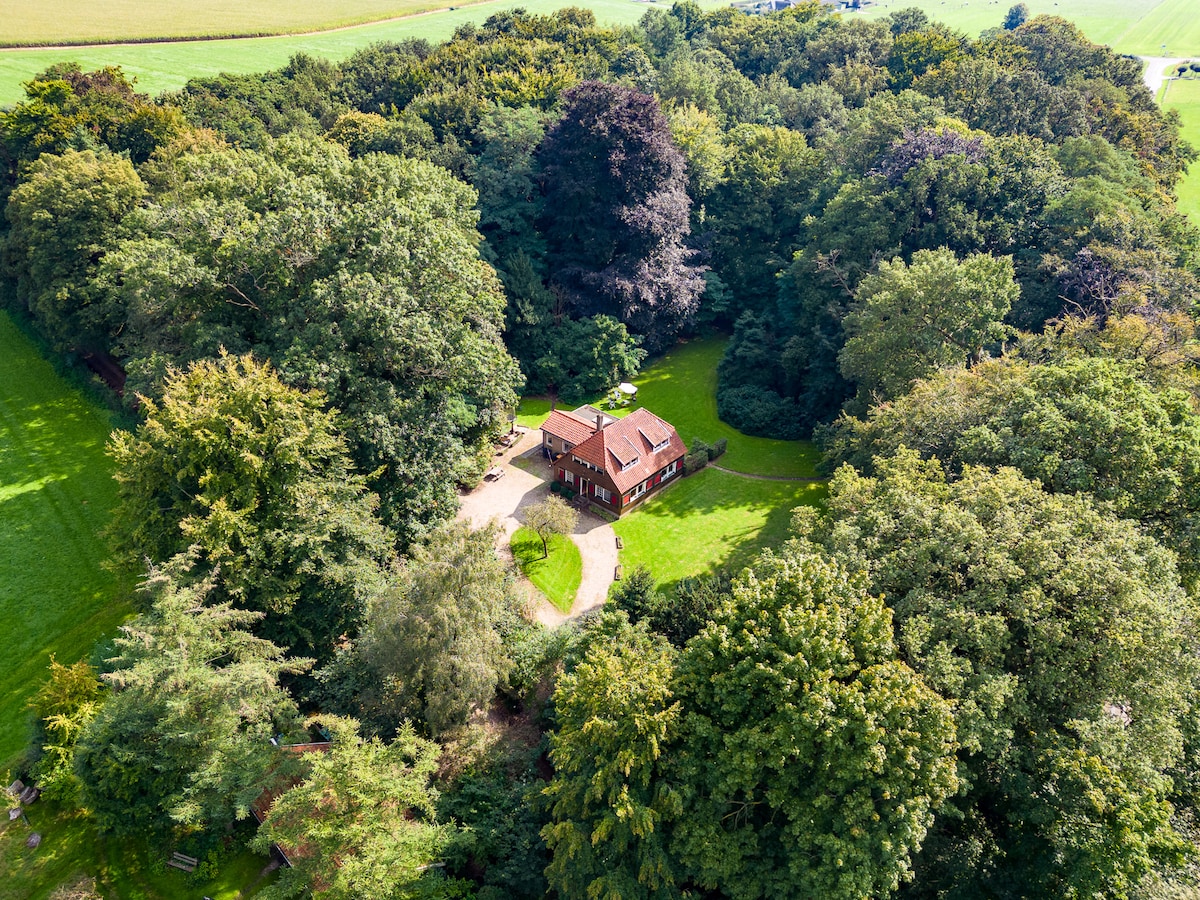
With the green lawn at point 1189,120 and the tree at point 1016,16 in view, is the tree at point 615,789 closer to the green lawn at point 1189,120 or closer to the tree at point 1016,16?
the green lawn at point 1189,120

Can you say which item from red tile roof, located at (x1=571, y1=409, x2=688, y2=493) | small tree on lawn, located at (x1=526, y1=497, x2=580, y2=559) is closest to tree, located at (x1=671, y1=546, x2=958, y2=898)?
small tree on lawn, located at (x1=526, y1=497, x2=580, y2=559)

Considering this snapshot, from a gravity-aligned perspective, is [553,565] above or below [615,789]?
below

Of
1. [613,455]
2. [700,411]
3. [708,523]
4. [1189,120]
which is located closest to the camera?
[708,523]

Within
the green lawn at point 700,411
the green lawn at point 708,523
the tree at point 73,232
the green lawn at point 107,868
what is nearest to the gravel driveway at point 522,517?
the green lawn at point 708,523

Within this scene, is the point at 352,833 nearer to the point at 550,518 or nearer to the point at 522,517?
the point at 550,518

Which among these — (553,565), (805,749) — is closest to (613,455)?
(553,565)

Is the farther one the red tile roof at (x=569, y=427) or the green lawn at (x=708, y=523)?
the red tile roof at (x=569, y=427)

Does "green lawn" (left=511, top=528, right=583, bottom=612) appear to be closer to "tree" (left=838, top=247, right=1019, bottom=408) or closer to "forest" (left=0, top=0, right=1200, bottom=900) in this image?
"forest" (left=0, top=0, right=1200, bottom=900)

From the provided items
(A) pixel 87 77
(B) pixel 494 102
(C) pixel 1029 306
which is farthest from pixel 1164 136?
(A) pixel 87 77
